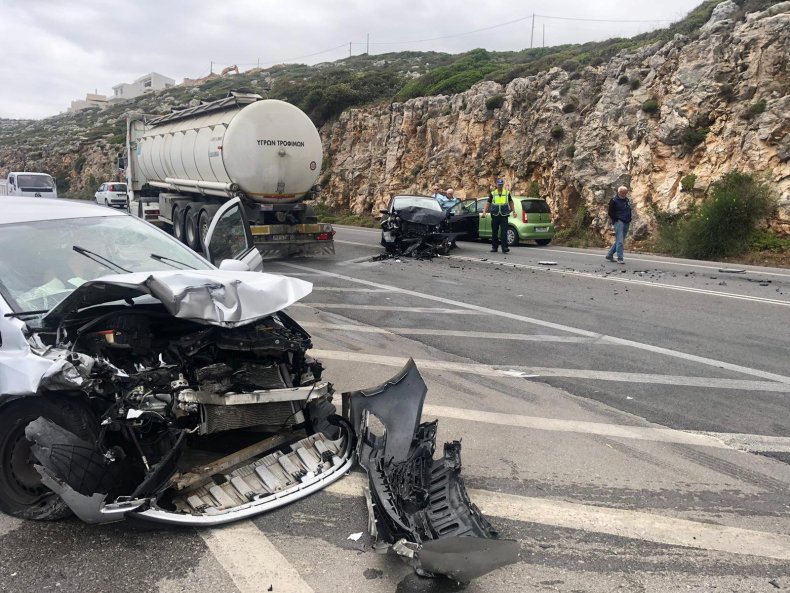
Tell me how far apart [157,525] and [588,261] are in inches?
517

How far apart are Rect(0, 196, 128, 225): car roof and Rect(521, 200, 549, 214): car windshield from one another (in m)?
14.8

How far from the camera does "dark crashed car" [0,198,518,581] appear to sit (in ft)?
10.3

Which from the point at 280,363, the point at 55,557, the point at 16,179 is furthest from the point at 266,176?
the point at 16,179

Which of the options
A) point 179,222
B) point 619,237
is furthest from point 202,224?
point 619,237

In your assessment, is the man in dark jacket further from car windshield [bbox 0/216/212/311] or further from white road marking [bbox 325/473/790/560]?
white road marking [bbox 325/473/790/560]

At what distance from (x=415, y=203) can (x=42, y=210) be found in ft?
39.2

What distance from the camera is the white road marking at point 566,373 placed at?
5.86m

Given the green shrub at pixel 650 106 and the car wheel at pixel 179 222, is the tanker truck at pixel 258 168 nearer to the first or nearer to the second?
the car wheel at pixel 179 222

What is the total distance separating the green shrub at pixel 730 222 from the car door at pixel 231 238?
45.0 feet

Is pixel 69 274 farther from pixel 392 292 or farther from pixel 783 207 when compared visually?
pixel 783 207

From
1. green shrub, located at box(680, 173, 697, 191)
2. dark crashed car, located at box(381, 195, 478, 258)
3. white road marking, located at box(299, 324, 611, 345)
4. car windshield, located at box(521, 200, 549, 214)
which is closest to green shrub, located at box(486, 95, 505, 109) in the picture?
car windshield, located at box(521, 200, 549, 214)

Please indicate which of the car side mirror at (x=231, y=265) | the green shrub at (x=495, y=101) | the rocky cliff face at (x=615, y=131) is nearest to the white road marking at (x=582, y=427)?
the car side mirror at (x=231, y=265)

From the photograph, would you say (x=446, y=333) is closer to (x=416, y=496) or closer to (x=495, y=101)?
(x=416, y=496)

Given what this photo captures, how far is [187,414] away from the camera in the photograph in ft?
11.4
